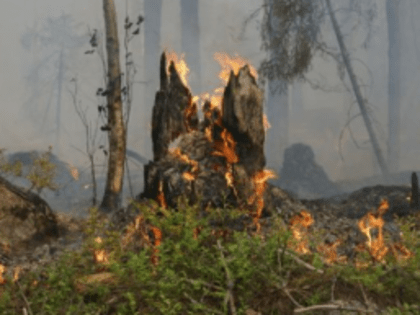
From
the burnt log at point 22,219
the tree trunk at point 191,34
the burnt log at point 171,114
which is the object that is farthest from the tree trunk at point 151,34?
the burnt log at point 171,114

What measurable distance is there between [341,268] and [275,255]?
0.43 meters

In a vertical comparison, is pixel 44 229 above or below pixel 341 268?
below

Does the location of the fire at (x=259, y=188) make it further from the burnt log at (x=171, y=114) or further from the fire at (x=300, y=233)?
the burnt log at (x=171, y=114)

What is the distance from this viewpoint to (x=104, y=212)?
1126 centimetres

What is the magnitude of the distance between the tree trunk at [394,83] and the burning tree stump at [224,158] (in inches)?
967

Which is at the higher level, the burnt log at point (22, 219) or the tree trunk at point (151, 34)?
the tree trunk at point (151, 34)

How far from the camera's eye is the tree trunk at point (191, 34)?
1427 inches

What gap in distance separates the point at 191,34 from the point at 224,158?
3094 cm

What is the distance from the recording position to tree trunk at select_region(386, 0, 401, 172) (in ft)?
105

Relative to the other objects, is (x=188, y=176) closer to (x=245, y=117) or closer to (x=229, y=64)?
(x=245, y=117)

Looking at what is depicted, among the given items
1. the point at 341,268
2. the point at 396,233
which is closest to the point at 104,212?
the point at 396,233

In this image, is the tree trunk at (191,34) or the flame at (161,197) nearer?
the flame at (161,197)

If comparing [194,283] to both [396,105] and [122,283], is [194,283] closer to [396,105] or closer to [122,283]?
[122,283]

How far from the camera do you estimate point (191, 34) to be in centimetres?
3747
